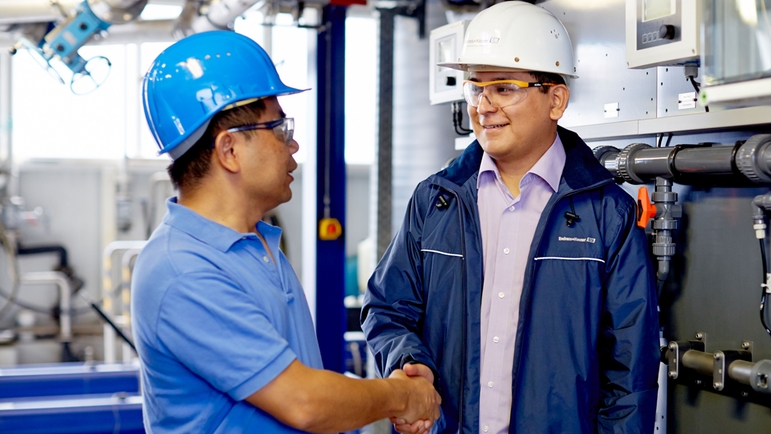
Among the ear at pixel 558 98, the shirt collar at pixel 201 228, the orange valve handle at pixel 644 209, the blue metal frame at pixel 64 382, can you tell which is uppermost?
the ear at pixel 558 98

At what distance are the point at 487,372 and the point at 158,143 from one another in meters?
0.83

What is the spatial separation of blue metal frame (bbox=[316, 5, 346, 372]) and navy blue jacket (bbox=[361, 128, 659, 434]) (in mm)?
2136

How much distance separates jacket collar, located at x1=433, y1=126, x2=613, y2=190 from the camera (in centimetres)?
159

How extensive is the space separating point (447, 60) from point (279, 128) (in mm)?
1483

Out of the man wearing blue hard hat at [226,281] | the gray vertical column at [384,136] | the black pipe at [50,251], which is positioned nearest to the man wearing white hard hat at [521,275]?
the man wearing blue hard hat at [226,281]

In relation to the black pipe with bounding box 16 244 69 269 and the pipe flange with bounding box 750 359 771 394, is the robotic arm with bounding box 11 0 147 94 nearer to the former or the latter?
the black pipe with bounding box 16 244 69 269

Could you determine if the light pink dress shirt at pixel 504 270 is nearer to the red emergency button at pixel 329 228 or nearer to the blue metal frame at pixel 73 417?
the red emergency button at pixel 329 228

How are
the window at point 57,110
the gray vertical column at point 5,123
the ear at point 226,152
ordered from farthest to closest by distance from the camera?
the window at point 57,110
the gray vertical column at point 5,123
the ear at point 226,152

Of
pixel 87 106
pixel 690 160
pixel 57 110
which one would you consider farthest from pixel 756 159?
pixel 57 110

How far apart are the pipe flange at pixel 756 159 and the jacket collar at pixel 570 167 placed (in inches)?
10.4

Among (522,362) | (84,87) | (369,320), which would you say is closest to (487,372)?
(522,362)

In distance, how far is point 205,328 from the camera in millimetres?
1090

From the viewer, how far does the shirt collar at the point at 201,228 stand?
118cm

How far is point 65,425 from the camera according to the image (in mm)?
3297
